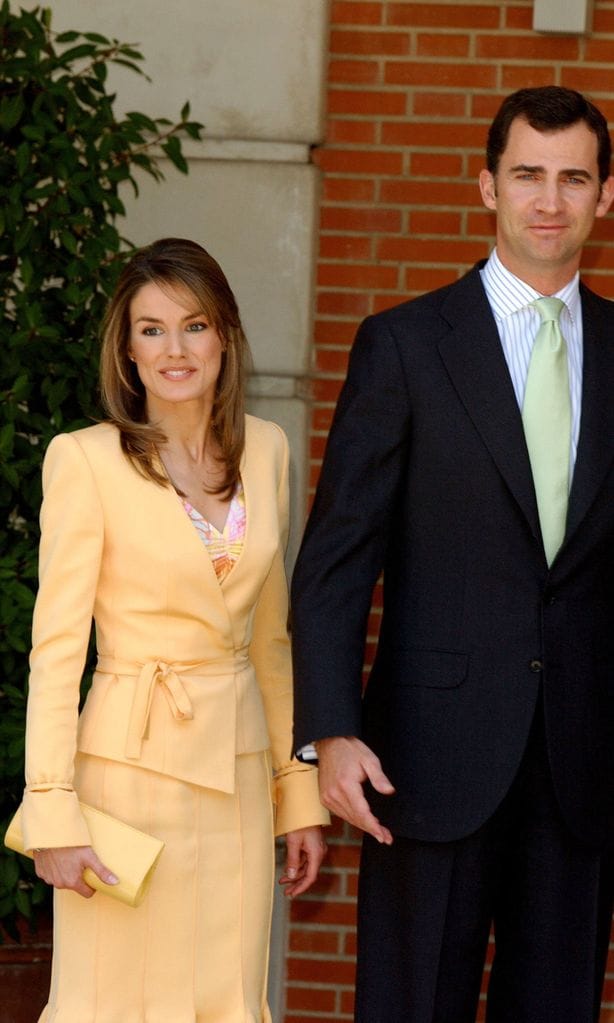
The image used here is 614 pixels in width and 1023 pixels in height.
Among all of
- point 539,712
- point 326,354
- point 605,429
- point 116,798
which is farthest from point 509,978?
point 326,354

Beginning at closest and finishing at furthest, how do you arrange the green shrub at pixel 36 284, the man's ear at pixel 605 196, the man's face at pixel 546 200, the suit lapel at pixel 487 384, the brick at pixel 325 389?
the suit lapel at pixel 487 384 → the man's face at pixel 546 200 → the man's ear at pixel 605 196 → the green shrub at pixel 36 284 → the brick at pixel 325 389

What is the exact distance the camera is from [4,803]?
377 centimetres

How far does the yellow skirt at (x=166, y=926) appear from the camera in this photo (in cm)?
281

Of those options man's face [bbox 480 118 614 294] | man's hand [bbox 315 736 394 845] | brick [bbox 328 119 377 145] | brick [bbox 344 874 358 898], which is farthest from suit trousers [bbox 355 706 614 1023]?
brick [bbox 328 119 377 145]

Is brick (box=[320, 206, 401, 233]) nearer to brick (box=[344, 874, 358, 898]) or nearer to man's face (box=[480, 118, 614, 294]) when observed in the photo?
Result: man's face (box=[480, 118, 614, 294])

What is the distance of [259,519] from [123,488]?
0.87ft

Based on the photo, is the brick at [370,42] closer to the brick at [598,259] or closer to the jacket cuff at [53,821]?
the brick at [598,259]

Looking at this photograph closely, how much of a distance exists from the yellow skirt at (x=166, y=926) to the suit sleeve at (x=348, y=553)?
24cm

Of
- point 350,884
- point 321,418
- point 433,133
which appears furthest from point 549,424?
point 350,884

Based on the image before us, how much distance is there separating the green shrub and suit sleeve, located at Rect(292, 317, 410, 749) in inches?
35.2

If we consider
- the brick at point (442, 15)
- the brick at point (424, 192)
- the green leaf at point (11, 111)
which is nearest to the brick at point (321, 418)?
the brick at point (424, 192)

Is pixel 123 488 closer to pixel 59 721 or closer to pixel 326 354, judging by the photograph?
pixel 59 721

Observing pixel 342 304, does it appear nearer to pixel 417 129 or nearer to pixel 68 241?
pixel 417 129

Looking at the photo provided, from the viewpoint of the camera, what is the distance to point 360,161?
182 inches
